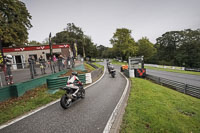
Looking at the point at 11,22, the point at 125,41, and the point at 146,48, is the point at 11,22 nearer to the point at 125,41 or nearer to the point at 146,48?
the point at 125,41

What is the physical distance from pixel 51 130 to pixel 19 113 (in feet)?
6.75

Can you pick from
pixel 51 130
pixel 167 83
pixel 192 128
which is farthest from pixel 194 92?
pixel 51 130

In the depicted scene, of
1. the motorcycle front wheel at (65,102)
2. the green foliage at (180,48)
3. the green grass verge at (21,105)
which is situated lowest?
the green grass verge at (21,105)

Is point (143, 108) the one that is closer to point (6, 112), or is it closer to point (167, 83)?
point (6, 112)

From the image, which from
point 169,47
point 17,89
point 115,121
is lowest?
point 115,121

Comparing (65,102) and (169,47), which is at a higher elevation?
(169,47)

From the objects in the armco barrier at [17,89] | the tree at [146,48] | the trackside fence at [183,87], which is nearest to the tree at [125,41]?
the tree at [146,48]

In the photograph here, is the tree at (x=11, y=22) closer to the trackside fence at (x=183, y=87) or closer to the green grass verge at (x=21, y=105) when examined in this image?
the green grass verge at (x=21, y=105)

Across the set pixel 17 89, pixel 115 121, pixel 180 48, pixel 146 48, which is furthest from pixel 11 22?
pixel 180 48

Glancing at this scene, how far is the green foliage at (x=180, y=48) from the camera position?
34894 mm

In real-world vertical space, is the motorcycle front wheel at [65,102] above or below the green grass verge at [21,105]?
above

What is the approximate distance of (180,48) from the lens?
133 ft

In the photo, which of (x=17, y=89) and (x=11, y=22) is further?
(x=11, y=22)

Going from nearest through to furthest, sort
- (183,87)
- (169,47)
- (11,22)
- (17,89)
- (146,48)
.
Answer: (17,89)
(183,87)
(11,22)
(169,47)
(146,48)
